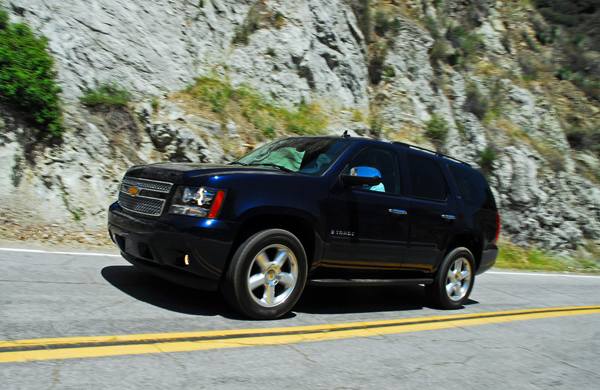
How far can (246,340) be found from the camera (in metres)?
4.07

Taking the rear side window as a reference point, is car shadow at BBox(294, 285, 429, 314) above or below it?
below

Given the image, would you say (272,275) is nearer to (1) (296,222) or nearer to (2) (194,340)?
Answer: (1) (296,222)

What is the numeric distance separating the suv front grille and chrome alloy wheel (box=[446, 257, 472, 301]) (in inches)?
150

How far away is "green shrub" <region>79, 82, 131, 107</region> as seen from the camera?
35.8 ft

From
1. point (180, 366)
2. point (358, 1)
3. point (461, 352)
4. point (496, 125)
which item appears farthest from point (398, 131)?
point (180, 366)

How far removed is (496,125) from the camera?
63.3 feet

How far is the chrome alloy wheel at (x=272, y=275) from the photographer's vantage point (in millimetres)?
4590

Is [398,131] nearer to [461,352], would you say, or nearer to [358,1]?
[358,1]

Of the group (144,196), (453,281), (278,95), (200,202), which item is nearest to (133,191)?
(144,196)

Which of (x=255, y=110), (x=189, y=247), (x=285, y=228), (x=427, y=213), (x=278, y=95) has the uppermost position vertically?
(x=278, y=95)

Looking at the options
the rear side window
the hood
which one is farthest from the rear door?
the hood

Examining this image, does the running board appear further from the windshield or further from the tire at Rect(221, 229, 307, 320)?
the windshield

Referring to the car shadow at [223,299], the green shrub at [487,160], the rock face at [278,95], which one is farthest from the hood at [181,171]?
the green shrub at [487,160]

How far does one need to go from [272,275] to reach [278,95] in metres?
11.4
